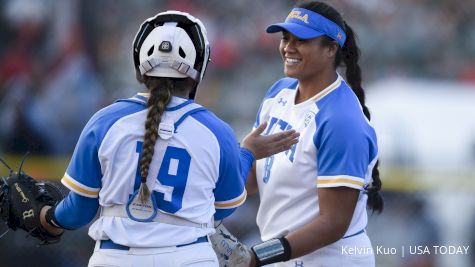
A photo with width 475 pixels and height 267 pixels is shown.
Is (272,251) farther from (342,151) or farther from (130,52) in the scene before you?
(130,52)

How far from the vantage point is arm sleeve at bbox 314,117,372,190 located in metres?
3.91

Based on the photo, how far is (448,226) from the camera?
315 inches

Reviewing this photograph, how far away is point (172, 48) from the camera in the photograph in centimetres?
339

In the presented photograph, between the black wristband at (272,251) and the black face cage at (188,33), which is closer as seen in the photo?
the black face cage at (188,33)

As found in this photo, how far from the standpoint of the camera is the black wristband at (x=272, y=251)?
3865 mm

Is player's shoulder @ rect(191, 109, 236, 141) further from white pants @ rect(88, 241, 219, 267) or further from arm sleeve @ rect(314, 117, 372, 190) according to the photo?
arm sleeve @ rect(314, 117, 372, 190)

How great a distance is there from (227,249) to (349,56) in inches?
47.1

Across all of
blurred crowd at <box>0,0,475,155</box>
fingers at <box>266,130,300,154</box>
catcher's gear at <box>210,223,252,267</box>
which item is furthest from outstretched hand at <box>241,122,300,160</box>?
blurred crowd at <box>0,0,475,155</box>

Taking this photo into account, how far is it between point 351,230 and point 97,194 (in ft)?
4.29

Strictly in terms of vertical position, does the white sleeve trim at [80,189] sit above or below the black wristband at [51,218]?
above

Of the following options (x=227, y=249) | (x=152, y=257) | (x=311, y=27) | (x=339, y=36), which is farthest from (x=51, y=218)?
(x=339, y=36)

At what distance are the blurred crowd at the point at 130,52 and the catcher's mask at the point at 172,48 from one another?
4.80 m

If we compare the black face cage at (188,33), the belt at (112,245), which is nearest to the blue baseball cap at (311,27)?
the black face cage at (188,33)

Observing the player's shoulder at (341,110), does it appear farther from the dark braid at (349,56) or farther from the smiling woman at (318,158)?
the dark braid at (349,56)
